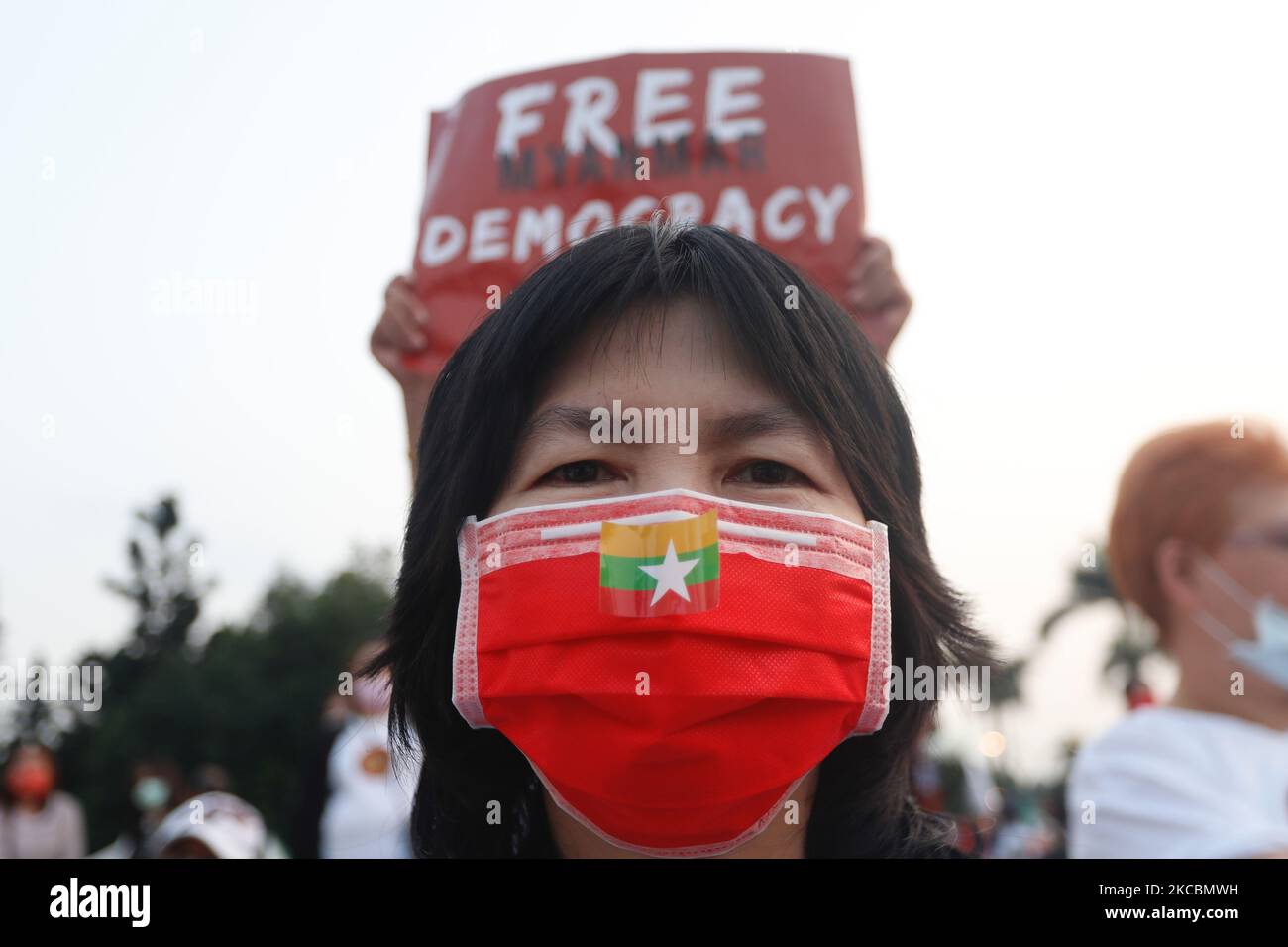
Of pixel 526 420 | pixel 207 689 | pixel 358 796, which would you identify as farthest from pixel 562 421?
A: pixel 207 689

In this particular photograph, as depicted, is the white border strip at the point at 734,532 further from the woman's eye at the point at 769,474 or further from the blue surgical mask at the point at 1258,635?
the blue surgical mask at the point at 1258,635

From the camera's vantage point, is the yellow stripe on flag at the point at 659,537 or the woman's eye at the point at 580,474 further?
the woman's eye at the point at 580,474

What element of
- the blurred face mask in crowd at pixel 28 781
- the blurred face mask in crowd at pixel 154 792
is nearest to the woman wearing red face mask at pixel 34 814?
the blurred face mask in crowd at pixel 28 781

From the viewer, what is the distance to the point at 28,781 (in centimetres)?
754

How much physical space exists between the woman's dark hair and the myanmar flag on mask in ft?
0.84

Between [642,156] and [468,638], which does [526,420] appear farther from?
[642,156]

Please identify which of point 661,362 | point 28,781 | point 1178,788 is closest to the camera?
point 661,362

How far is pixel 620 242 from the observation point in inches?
82.8

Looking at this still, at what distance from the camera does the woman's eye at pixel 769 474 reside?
198 cm

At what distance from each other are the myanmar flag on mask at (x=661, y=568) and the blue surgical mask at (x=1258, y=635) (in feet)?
5.10

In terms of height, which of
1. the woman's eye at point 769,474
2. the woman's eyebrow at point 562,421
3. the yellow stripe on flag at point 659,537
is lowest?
the yellow stripe on flag at point 659,537

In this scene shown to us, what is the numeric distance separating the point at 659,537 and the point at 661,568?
0.05m
